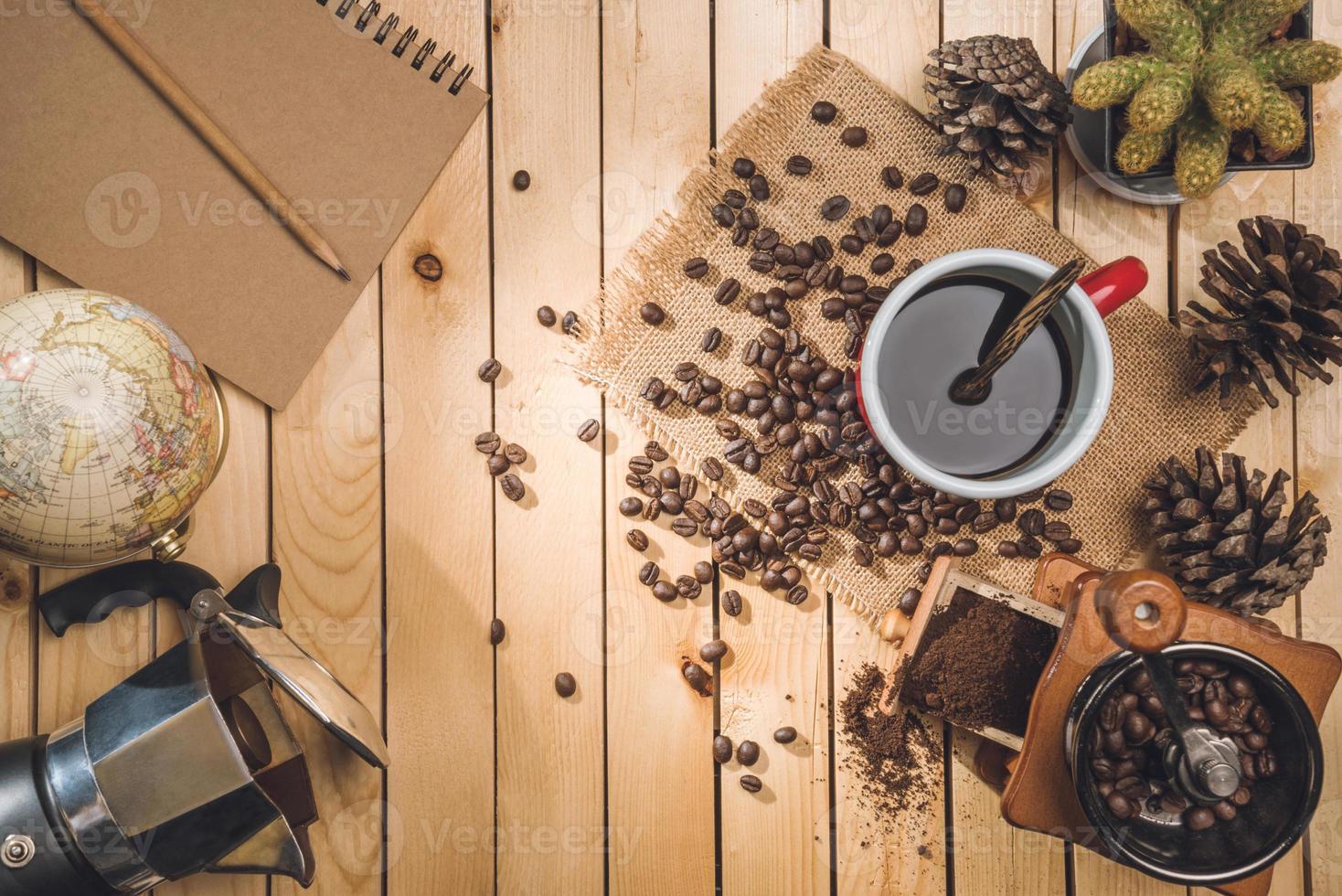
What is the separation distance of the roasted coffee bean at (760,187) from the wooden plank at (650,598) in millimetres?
76

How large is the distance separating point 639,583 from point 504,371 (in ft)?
0.97

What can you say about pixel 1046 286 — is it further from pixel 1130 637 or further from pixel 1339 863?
pixel 1339 863

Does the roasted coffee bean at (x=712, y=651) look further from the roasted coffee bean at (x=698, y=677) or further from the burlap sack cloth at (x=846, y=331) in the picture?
the burlap sack cloth at (x=846, y=331)

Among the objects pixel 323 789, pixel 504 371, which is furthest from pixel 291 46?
pixel 323 789

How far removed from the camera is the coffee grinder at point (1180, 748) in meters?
0.81

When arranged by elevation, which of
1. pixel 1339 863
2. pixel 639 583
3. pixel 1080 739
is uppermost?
pixel 639 583

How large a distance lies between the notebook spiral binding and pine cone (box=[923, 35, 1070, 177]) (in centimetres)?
54

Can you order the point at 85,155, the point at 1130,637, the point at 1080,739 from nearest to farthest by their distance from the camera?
1. the point at 1130,637
2. the point at 1080,739
3. the point at 85,155

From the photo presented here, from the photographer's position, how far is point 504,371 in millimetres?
1057

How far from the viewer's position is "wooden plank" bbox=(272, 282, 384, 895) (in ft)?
3.41

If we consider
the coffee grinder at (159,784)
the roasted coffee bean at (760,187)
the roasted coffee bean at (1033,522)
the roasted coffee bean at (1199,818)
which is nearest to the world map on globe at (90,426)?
the coffee grinder at (159,784)

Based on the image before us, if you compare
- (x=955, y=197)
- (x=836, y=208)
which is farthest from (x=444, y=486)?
(x=955, y=197)

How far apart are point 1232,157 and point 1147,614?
1.66 ft

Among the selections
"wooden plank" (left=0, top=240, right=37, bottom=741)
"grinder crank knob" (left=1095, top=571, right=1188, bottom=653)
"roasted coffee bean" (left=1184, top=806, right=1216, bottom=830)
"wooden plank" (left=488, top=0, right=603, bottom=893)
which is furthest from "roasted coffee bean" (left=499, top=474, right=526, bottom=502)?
"roasted coffee bean" (left=1184, top=806, right=1216, bottom=830)
